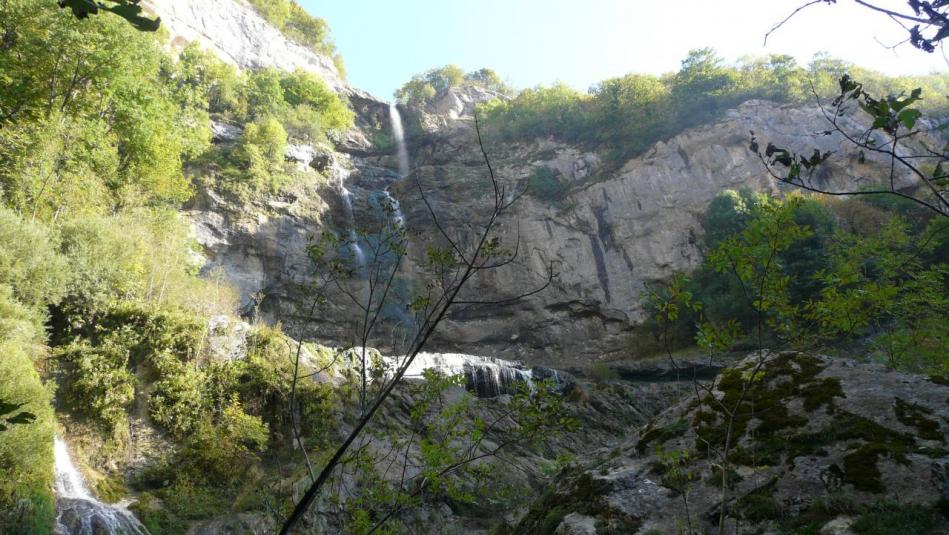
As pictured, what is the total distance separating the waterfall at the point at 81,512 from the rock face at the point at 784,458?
6.35 metres

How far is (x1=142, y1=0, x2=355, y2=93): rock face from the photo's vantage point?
2975 centimetres

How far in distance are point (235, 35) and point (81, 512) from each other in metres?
33.2

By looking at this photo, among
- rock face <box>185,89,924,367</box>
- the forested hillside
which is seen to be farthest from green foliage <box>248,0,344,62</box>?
rock face <box>185,89,924,367</box>

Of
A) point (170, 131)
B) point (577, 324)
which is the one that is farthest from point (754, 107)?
point (170, 131)

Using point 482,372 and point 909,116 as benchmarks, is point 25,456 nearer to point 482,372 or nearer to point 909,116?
point 909,116

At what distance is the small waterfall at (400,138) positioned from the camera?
33062 millimetres

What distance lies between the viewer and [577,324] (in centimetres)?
2503

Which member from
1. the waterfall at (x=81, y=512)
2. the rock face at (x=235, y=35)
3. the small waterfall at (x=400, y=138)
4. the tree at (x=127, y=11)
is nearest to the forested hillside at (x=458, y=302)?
the waterfall at (x=81, y=512)

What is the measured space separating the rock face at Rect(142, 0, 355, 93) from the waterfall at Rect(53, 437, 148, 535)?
85.4 ft

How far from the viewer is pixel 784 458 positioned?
4316 mm

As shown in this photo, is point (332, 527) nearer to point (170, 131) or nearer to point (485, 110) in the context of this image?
point (170, 131)

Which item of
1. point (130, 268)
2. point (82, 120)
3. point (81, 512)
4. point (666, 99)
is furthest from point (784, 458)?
point (666, 99)

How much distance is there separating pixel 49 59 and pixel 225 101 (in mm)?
11636

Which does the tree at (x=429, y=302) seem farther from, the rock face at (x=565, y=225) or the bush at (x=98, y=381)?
the rock face at (x=565, y=225)
